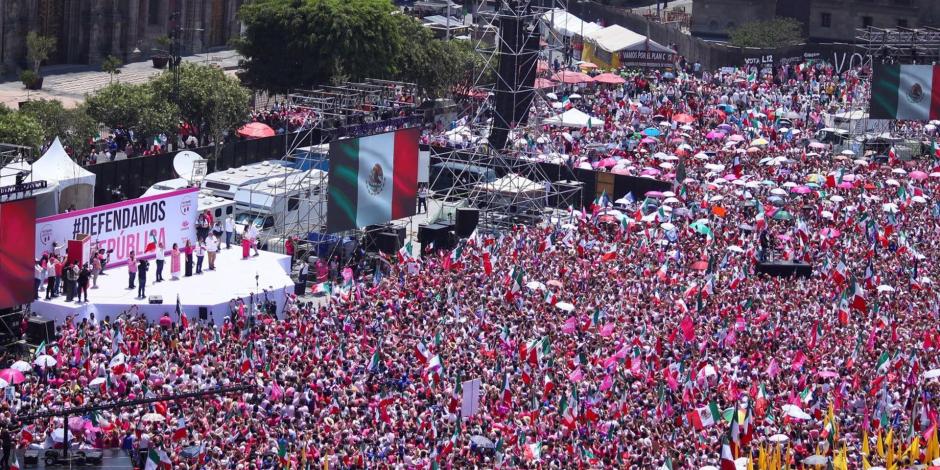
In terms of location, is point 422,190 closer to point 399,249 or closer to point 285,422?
point 399,249

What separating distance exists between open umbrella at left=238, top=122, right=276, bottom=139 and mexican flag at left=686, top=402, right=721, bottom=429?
31786 mm

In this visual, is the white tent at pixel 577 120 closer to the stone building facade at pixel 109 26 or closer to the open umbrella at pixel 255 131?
the open umbrella at pixel 255 131

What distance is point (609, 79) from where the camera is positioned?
8200cm

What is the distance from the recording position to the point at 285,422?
3534 centimetres

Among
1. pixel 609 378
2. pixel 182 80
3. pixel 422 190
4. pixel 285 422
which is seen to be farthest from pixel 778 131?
pixel 285 422

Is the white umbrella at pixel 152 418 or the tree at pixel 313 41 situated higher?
the tree at pixel 313 41

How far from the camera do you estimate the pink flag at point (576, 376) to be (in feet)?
125

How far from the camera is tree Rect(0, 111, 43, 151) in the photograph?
55.3 meters

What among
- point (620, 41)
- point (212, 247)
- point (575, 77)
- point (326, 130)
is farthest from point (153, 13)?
point (212, 247)

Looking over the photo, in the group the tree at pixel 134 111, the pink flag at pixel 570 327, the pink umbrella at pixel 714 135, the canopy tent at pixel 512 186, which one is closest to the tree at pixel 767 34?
the pink umbrella at pixel 714 135

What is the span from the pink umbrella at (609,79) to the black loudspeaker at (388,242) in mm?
30887

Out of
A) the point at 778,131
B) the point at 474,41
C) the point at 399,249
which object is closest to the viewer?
the point at 399,249

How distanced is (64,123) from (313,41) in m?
12.2

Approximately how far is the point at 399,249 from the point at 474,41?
3492cm
